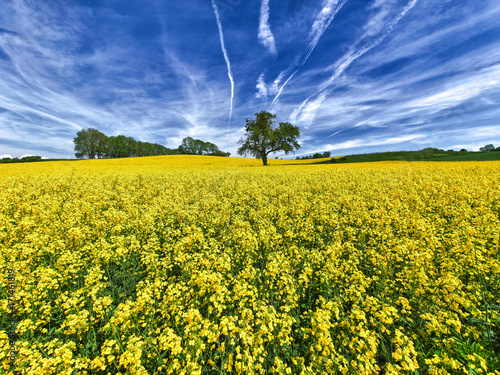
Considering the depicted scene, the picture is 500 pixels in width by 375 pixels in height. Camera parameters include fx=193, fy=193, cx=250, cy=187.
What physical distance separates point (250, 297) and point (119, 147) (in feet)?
418

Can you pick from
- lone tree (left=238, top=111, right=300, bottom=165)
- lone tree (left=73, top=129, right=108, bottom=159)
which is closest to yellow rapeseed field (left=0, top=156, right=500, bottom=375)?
lone tree (left=238, top=111, right=300, bottom=165)

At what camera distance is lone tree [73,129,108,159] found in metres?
93.9

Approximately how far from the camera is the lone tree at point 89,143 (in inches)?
3698

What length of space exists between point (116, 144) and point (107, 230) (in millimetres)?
122156

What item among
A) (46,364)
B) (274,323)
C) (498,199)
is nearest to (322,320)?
(274,323)

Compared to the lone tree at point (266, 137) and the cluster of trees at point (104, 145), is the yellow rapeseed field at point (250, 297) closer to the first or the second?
the lone tree at point (266, 137)

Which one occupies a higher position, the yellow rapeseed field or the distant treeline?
the distant treeline

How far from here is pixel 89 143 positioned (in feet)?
310

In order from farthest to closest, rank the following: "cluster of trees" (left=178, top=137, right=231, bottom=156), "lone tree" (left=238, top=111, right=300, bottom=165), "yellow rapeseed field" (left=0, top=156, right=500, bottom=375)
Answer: "cluster of trees" (left=178, top=137, right=231, bottom=156) → "lone tree" (left=238, top=111, right=300, bottom=165) → "yellow rapeseed field" (left=0, top=156, right=500, bottom=375)

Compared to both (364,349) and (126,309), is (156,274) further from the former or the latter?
(364,349)

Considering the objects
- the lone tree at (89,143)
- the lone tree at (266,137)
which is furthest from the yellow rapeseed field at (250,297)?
the lone tree at (89,143)

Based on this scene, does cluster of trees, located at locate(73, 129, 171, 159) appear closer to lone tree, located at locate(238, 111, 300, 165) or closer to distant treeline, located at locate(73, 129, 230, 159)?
distant treeline, located at locate(73, 129, 230, 159)

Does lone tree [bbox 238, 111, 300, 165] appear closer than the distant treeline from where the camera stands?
Yes

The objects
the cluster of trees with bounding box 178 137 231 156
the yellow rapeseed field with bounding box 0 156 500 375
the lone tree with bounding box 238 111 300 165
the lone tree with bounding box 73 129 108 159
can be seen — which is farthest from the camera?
the cluster of trees with bounding box 178 137 231 156
